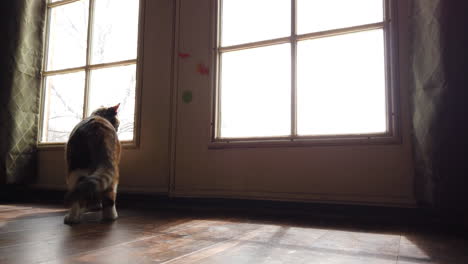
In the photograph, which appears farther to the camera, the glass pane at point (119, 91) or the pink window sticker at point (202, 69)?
the glass pane at point (119, 91)

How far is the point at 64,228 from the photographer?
1591 millimetres

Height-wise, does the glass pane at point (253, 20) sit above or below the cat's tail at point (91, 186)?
above

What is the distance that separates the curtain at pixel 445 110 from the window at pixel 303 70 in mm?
350

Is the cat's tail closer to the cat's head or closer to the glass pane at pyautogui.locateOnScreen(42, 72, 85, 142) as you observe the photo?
the cat's head

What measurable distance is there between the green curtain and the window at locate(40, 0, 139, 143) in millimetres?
139

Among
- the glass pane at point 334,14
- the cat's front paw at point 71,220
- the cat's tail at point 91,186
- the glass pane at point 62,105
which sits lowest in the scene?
the cat's front paw at point 71,220

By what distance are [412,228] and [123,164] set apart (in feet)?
6.56

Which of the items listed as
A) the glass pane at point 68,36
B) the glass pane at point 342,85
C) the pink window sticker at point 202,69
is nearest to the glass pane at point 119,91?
the glass pane at point 68,36

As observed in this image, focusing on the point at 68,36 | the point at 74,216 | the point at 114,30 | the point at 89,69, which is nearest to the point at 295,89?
the point at 74,216

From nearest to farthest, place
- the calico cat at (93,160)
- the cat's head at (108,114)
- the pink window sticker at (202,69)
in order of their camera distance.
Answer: the calico cat at (93,160) → the cat's head at (108,114) → the pink window sticker at (202,69)

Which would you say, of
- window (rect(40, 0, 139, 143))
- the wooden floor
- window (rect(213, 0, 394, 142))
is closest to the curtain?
the wooden floor

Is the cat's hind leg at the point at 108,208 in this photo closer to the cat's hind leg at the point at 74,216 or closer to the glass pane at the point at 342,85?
the cat's hind leg at the point at 74,216

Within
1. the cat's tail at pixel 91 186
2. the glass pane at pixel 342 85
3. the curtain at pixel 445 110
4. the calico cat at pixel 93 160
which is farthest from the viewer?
the glass pane at pixel 342 85

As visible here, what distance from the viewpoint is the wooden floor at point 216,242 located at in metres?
1.07
